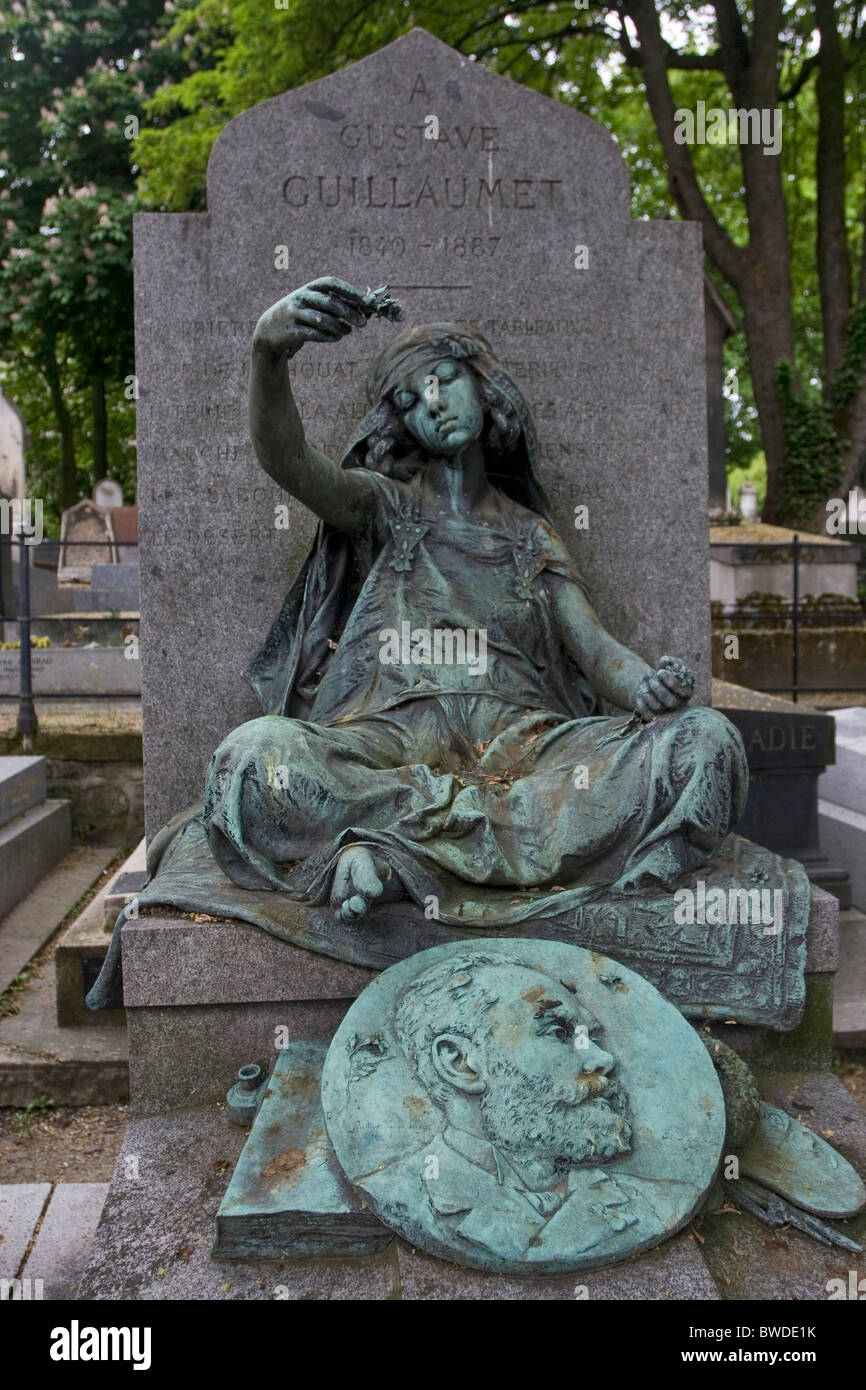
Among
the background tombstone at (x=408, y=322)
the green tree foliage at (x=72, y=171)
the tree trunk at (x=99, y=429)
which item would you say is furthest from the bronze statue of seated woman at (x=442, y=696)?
the tree trunk at (x=99, y=429)

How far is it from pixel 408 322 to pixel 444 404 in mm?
927

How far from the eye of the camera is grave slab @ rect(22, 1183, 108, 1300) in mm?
2973

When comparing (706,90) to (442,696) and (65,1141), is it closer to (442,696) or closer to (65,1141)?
(442,696)

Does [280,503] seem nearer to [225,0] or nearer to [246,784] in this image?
[246,784]

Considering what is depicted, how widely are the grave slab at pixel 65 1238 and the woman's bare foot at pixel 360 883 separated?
978mm

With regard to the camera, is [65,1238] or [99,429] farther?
[99,429]

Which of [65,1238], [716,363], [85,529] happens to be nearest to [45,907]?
[65,1238]

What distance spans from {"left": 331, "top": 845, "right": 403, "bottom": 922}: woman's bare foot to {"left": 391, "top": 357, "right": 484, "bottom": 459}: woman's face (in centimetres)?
163

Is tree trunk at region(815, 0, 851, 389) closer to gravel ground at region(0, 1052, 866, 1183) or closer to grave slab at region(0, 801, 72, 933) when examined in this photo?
grave slab at region(0, 801, 72, 933)

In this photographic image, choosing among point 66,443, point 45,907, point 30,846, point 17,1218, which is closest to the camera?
point 17,1218

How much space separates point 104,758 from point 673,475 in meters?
3.75

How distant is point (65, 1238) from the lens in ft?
10.4

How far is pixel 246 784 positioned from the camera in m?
3.14

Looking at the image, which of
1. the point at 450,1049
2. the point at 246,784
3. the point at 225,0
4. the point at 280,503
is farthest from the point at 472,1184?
the point at 225,0
